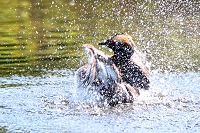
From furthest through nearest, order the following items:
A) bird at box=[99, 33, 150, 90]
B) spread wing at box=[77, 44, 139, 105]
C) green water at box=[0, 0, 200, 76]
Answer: green water at box=[0, 0, 200, 76], bird at box=[99, 33, 150, 90], spread wing at box=[77, 44, 139, 105]

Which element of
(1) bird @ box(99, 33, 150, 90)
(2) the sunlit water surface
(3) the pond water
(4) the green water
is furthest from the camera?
(4) the green water

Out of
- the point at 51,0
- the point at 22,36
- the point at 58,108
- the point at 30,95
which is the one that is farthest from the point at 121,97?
the point at 51,0

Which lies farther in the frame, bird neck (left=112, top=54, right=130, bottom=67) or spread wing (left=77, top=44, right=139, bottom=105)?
bird neck (left=112, top=54, right=130, bottom=67)

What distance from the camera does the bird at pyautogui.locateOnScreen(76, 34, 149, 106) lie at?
9.00m

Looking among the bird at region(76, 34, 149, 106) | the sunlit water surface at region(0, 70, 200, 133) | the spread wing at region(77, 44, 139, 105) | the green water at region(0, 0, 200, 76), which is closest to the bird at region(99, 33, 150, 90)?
the bird at region(76, 34, 149, 106)

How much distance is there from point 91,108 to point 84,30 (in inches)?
258

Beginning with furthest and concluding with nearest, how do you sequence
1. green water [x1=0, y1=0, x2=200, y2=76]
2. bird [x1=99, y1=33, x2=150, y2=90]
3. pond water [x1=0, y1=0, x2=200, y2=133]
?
green water [x1=0, y1=0, x2=200, y2=76] < bird [x1=99, y1=33, x2=150, y2=90] < pond water [x1=0, y1=0, x2=200, y2=133]

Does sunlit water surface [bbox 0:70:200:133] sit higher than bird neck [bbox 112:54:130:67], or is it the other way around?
bird neck [bbox 112:54:130:67]

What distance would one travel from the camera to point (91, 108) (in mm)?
9031

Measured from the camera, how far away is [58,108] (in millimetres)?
9102

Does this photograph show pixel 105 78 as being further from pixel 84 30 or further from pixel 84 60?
pixel 84 30

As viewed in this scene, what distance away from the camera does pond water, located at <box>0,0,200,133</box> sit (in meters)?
8.40

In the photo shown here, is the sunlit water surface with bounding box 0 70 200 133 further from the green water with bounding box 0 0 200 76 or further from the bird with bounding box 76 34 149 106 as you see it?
the green water with bounding box 0 0 200 76

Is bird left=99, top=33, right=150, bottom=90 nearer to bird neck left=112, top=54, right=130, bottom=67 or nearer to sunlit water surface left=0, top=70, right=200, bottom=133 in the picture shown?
bird neck left=112, top=54, right=130, bottom=67
